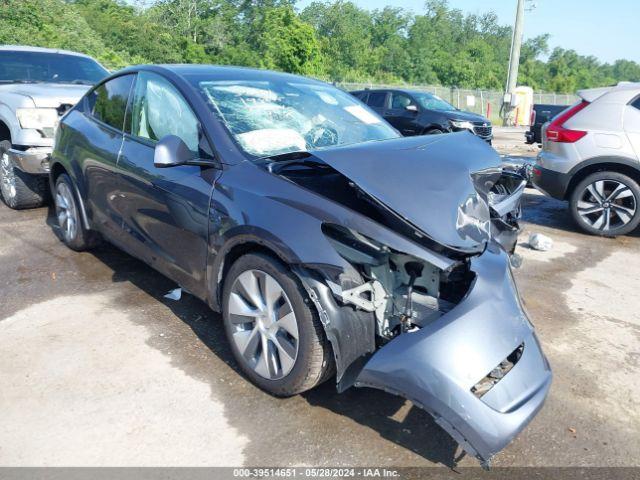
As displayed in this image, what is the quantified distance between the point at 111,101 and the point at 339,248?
2.73 m

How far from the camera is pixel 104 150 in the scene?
405 cm

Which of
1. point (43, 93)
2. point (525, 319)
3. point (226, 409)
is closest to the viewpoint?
point (525, 319)

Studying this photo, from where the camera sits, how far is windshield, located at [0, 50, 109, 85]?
6.73 metres

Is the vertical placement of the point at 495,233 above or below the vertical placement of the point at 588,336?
above

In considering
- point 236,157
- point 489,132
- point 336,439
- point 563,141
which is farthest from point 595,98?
point 489,132

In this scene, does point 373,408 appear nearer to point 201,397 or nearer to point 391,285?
point 391,285

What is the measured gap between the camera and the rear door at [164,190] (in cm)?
314

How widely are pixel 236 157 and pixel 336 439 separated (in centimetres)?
159

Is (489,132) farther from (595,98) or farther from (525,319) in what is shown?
(525,319)

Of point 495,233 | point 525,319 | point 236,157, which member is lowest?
point 525,319

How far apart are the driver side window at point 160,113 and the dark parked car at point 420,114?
9.70 metres

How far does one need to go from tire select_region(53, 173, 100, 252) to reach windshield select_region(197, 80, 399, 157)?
195 cm

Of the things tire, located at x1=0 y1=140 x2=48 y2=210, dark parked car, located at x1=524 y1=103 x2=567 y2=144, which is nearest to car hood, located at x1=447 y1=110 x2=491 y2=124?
dark parked car, located at x1=524 y1=103 x2=567 y2=144

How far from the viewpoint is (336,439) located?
101 inches
